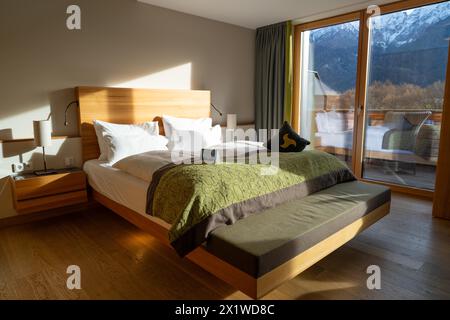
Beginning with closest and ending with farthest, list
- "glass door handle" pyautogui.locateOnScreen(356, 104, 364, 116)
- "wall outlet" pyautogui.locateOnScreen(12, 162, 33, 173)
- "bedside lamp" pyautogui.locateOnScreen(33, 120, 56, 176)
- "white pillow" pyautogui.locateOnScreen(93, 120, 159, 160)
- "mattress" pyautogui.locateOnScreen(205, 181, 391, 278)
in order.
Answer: "mattress" pyautogui.locateOnScreen(205, 181, 391, 278) < "bedside lamp" pyautogui.locateOnScreen(33, 120, 56, 176) < "wall outlet" pyautogui.locateOnScreen(12, 162, 33, 173) < "white pillow" pyautogui.locateOnScreen(93, 120, 159, 160) < "glass door handle" pyautogui.locateOnScreen(356, 104, 364, 116)

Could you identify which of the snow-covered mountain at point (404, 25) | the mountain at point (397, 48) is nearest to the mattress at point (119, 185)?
the mountain at point (397, 48)

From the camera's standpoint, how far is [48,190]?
2.84 m

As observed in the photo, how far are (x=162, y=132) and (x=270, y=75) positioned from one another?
6.73ft

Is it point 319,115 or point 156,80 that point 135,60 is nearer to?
point 156,80

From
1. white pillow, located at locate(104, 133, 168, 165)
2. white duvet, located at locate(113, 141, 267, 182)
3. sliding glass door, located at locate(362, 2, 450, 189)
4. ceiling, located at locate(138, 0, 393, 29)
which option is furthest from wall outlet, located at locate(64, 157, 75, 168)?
sliding glass door, located at locate(362, 2, 450, 189)

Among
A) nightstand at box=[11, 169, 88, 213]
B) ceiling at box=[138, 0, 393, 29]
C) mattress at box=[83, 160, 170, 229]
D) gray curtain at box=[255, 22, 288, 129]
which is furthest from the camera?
gray curtain at box=[255, 22, 288, 129]

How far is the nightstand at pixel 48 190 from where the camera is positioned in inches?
107

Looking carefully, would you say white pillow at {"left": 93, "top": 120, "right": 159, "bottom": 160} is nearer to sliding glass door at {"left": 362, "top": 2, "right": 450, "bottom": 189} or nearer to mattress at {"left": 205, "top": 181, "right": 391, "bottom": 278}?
mattress at {"left": 205, "top": 181, "right": 391, "bottom": 278}

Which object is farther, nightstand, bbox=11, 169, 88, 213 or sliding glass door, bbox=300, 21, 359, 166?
sliding glass door, bbox=300, 21, 359, 166

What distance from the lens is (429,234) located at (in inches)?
107

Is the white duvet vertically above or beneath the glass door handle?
beneath

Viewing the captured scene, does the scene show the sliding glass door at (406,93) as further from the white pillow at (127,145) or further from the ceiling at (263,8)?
the white pillow at (127,145)

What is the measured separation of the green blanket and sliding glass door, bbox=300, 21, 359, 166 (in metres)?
2.15

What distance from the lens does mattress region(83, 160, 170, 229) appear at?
2383 mm
